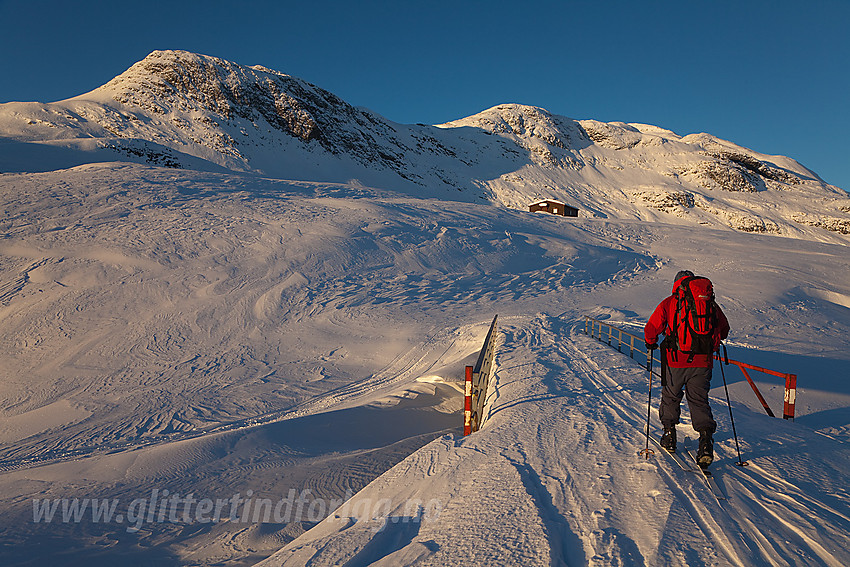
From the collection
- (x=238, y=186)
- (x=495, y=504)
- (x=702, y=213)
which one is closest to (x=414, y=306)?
(x=495, y=504)

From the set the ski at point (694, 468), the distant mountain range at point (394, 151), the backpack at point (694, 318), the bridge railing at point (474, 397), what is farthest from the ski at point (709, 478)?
the distant mountain range at point (394, 151)

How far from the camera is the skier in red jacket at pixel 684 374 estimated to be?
408 cm

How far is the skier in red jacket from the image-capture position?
13.4ft

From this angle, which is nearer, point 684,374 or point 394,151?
point 684,374

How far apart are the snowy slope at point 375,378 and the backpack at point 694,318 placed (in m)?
1.17

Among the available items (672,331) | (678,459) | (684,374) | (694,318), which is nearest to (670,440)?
(678,459)

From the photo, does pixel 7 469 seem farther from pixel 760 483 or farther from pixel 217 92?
pixel 217 92

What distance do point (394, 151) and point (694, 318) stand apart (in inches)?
3150

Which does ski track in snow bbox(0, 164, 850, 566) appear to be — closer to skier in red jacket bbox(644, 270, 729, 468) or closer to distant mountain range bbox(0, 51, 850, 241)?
skier in red jacket bbox(644, 270, 729, 468)

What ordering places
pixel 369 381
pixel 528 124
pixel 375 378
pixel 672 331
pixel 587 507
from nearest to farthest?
pixel 587 507 < pixel 672 331 < pixel 369 381 < pixel 375 378 < pixel 528 124

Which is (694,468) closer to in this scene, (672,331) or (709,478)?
(709,478)

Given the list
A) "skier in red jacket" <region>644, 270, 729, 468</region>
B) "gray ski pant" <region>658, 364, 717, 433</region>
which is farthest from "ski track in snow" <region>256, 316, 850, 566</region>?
"gray ski pant" <region>658, 364, 717, 433</region>

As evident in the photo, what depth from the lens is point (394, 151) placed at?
80.1 m

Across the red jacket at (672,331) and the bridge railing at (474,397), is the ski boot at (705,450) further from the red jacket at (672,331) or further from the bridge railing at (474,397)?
the bridge railing at (474,397)
